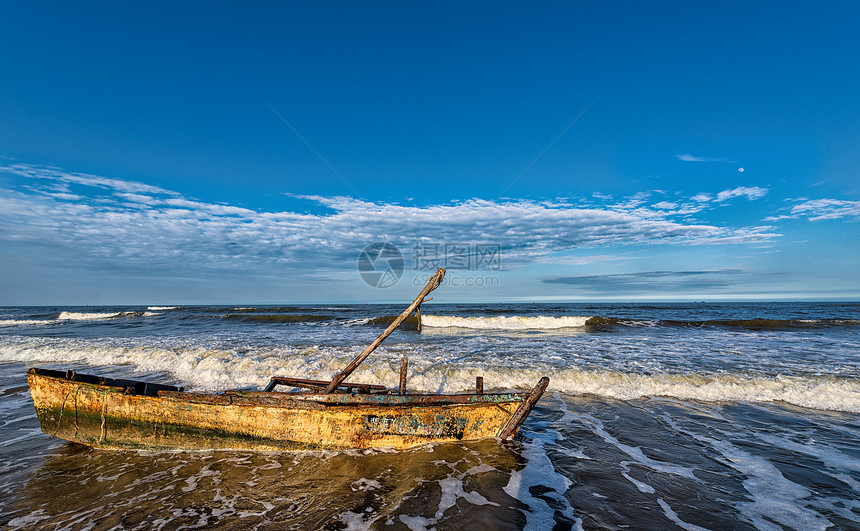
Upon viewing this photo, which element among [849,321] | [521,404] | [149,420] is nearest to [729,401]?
[521,404]

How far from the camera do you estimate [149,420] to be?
21.4 ft

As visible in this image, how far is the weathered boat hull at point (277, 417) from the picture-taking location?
247 inches

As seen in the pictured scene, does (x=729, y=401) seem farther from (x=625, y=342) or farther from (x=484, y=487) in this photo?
(x=625, y=342)

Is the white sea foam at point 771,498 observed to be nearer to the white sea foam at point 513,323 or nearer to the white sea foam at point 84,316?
the white sea foam at point 513,323

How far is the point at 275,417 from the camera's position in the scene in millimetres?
6305

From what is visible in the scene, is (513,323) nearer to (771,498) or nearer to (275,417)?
(771,498)

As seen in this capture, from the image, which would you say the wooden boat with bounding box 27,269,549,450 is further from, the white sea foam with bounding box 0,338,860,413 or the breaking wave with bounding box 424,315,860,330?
the breaking wave with bounding box 424,315,860,330

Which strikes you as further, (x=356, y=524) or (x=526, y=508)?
(x=526, y=508)

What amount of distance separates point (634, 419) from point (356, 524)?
6.88 meters

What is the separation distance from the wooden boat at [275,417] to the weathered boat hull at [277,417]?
0.02 m

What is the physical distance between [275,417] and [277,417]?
1.4 inches

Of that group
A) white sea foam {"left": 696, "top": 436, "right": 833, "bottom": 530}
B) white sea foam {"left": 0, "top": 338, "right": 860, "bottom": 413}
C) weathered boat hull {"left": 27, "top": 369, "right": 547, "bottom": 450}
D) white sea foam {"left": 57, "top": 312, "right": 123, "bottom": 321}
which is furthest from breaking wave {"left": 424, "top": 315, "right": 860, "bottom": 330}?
white sea foam {"left": 57, "top": 312, "right": 123, "bottom": 321}

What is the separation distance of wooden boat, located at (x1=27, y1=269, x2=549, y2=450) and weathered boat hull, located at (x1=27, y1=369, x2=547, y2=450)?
17 millimetres

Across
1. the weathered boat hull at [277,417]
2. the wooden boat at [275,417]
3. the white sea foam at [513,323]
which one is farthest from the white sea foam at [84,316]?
the weathered boat hull at [277,417]
